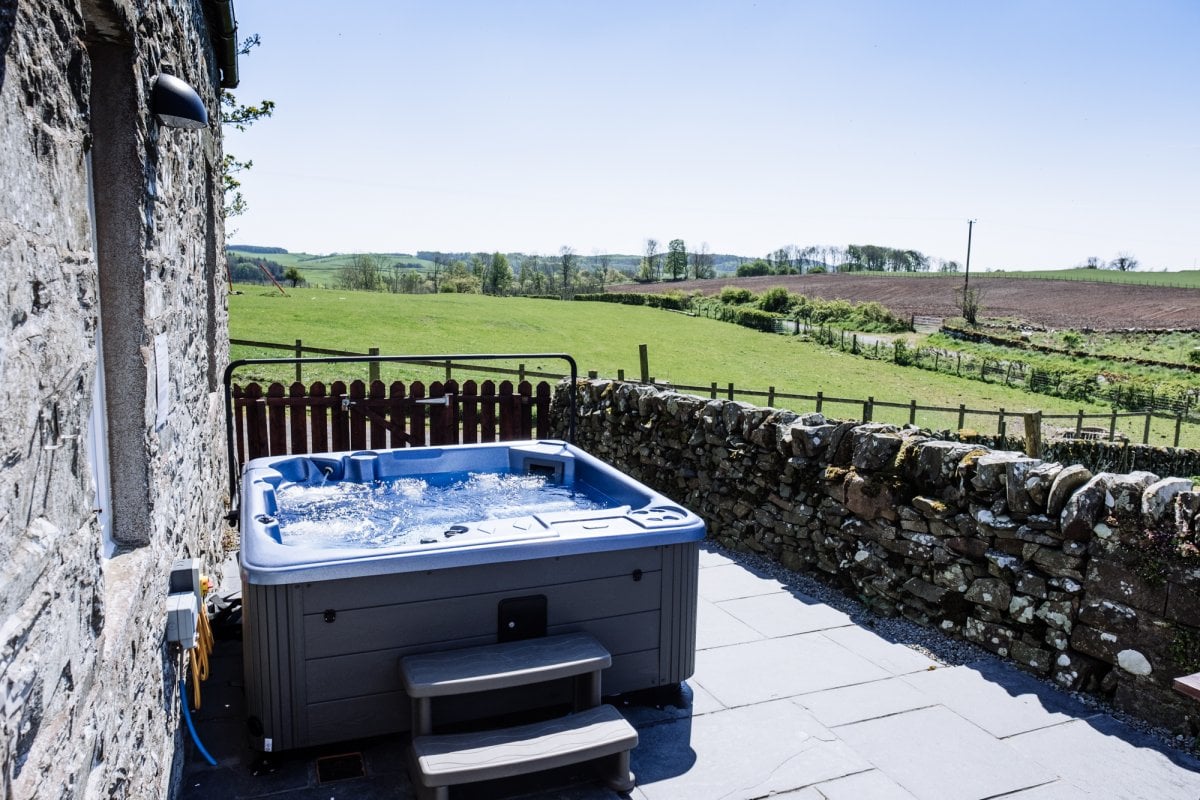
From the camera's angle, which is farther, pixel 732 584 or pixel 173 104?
pixel 732 584

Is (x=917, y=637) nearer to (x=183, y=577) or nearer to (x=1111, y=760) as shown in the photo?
(x=1111, y=760)

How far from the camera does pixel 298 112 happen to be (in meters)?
12.9

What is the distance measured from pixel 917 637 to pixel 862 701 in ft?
2.92

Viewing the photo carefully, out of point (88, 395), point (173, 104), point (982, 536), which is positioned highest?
point (173, 104)

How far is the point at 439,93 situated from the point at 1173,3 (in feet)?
35.4

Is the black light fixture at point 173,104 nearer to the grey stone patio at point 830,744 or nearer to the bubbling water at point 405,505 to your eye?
the bubbling water at point 405,505

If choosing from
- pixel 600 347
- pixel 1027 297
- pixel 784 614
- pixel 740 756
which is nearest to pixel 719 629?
pixel 784 614

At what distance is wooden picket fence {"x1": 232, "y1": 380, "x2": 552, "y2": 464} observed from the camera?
696cm

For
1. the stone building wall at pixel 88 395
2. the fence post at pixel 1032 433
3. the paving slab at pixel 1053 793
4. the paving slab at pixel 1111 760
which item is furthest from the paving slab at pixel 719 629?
the fence post at pixel 1032 433

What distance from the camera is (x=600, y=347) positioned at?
27188 millimetres

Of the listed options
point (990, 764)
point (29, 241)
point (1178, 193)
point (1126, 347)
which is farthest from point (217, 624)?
point (1178, 193)

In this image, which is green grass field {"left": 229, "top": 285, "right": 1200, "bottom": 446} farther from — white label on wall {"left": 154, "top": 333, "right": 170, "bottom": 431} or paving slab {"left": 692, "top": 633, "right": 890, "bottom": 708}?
paving slab {"left": 692, "top": 633, "right": 890, "bottom": 708}

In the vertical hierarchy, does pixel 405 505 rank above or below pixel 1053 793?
above

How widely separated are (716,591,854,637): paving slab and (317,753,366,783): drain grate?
92.9 inches
